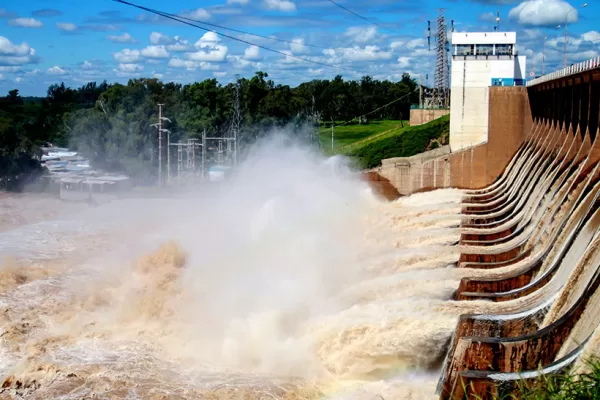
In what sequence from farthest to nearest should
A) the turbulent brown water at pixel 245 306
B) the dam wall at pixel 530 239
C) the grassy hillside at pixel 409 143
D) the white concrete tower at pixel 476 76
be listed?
the grassy hillside at pixel 409 143
the white concrete tower at pixel 476 76
the turbulent brown water at pixel 245 306
the dam wall at pixel 530 239

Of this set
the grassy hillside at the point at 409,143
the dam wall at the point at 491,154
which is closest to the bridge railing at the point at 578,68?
the dam wall at the point at 491,154

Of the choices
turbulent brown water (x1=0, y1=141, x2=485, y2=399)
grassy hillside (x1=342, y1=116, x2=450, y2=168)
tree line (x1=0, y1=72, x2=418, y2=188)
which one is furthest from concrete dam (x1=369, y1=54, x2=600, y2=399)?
tree line (x1=0, y1=72, x2=418, y2=188)

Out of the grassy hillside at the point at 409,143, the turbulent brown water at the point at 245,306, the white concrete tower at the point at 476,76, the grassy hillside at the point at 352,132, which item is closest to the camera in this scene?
the turbulent brown water at the point at 245,306

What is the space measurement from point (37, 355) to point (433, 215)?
13947 millimetres

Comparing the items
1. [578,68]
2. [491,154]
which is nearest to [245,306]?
[578,68]

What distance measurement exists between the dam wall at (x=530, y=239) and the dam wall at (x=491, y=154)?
4cm

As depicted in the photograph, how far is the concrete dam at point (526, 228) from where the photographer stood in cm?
1009

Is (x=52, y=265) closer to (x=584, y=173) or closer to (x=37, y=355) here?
(x=37, y=355)

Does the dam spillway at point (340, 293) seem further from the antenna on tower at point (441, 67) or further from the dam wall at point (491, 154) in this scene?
the antenna on tower at point (441, 67)

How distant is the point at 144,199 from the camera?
40.3m

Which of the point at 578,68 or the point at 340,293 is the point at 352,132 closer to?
the point at 578,68

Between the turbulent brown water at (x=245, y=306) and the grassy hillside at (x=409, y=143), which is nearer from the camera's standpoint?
the turbulent brown water at (x=245, y=306)

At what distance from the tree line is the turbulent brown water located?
62.7 ft

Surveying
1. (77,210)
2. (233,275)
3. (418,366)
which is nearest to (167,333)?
(233,275)
